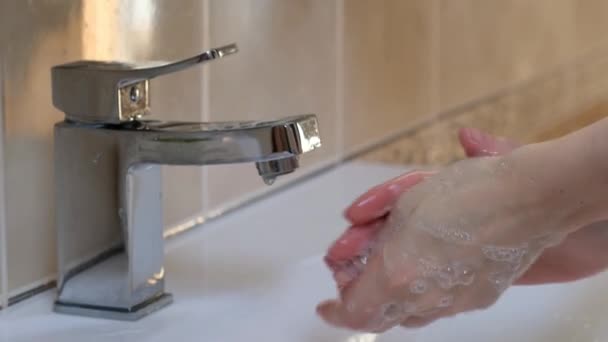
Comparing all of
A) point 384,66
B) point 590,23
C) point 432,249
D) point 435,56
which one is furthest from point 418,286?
point 590,23

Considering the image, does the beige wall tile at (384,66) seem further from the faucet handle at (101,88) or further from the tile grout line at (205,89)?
the faucet handle at (101,88)

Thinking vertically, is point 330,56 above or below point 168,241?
above

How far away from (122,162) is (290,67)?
0.32 metres

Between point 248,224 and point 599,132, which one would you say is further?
point 248,224

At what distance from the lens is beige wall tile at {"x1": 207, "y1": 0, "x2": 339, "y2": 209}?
69 cm

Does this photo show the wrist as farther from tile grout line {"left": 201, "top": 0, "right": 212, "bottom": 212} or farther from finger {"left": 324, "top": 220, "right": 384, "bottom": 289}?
tile grout line {"left": 201, "top": 0, "right": 212, "bottom": 212}

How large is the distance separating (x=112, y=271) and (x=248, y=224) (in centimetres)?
20

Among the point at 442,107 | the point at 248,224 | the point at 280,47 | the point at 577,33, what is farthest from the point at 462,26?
the point at 248,224

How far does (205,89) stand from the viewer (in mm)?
665

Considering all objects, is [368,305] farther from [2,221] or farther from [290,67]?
[290,67]

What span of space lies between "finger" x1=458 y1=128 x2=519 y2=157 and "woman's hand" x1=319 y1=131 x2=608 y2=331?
6 cm

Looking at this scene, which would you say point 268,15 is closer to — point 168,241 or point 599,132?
point 168,241

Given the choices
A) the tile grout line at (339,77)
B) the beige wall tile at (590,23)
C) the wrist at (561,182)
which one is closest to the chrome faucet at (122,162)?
the wrist at (561,182)

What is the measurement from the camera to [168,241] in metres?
0.64
